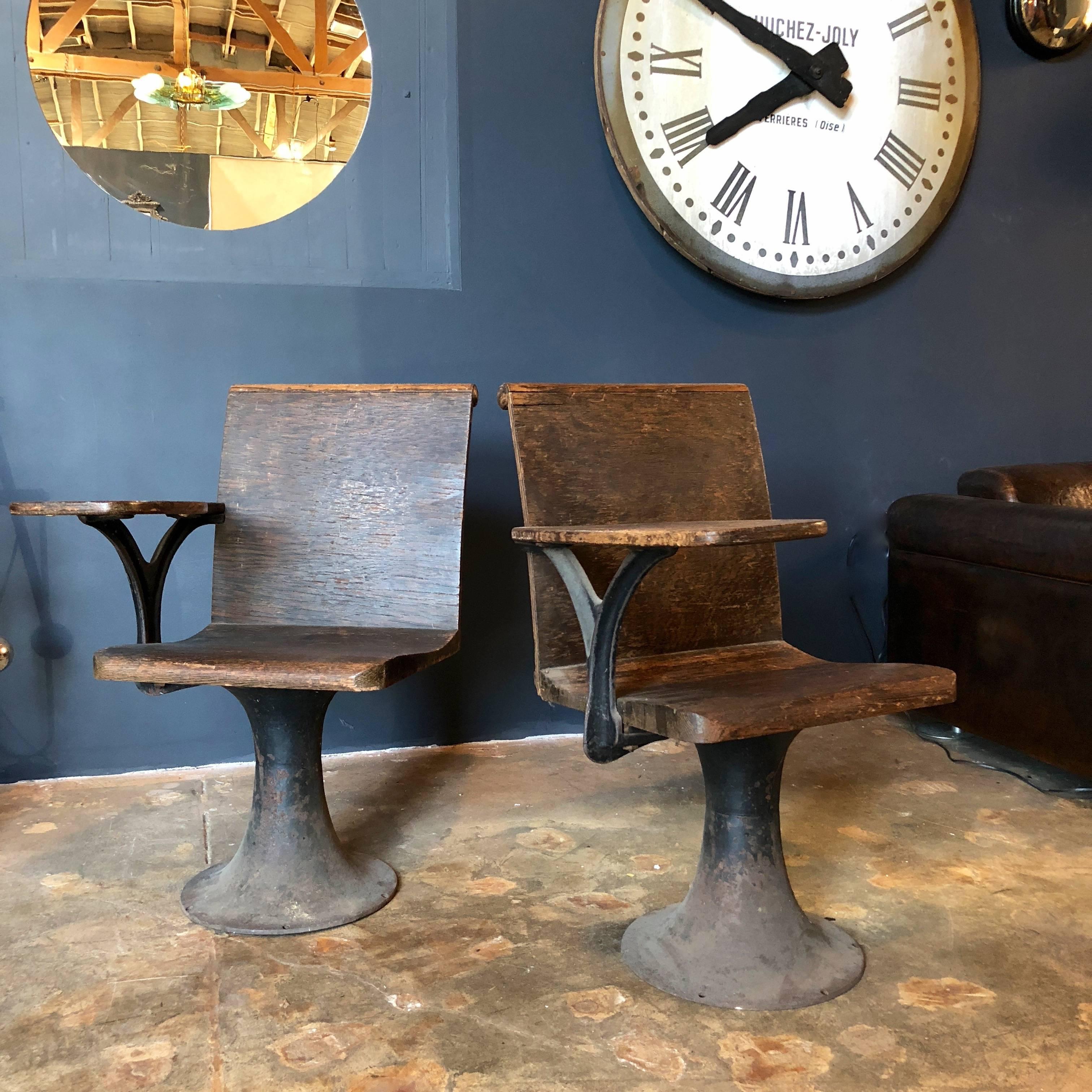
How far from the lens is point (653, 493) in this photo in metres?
1.86

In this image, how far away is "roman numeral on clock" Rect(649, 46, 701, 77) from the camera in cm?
266

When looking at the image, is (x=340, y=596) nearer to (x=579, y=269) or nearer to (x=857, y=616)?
(x=579, y=269)

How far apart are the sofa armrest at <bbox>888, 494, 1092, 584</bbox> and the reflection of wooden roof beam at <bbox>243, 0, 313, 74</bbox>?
2.02 metres

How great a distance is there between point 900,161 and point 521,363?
1309 mm

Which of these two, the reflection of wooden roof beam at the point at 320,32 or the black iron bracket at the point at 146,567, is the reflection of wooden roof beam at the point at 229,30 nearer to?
the reflection of wooden roof beam at the point at 320,32

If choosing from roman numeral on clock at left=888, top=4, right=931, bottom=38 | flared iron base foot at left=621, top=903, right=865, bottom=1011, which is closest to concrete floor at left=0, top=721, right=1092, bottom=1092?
flared iron base foot at left=621, top=903, right=865, bottom=1011

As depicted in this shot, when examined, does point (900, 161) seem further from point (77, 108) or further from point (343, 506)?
point (77, 108)

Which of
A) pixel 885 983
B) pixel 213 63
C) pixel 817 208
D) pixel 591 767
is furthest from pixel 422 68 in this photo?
pixel 885 983

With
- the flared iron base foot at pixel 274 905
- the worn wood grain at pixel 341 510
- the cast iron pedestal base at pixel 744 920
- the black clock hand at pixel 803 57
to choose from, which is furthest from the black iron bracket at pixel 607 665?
the black clock hand at pixel 803 57

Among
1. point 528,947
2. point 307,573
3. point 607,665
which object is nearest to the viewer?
point 607,665

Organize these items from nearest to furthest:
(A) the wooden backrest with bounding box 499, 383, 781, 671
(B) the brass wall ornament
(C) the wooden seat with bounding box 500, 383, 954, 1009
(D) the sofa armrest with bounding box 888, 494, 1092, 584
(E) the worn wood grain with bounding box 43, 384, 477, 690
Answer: (C) the wooden seat with bounding box 500, 383, 954, 1009, (A) the wooden backrest with bounding box 499, 383, 781, 671, (E) the worn wood grain with bounding box 43, 384, 477, 690, (D) the sofa armrest with bounding box 888, 494, 1092, 584, (B) the brass wall ornament

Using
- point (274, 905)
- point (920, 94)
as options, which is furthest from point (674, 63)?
point (274, 905)

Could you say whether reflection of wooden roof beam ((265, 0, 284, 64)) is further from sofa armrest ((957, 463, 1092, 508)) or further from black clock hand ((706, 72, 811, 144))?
sofa armrest ((957, 463, 1092, 508))

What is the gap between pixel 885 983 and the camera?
149cm
